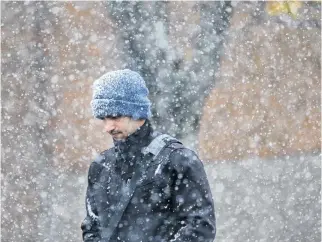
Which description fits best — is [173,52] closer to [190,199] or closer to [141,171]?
[141,171]

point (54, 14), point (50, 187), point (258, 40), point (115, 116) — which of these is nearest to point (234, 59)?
point (258, 40)

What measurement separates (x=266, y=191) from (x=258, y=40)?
126cm

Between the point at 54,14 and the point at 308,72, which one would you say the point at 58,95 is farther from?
the point at 308,72

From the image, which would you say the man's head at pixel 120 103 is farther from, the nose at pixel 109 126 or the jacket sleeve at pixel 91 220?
the jacket sleeve at pixel 91 220

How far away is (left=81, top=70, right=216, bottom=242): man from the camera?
2.55 metres

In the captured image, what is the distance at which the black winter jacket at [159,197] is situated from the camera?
2.55 m

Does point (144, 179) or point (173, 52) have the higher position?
point (144, 179)

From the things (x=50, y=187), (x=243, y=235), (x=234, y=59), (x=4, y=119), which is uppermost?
(x=234, y=59)

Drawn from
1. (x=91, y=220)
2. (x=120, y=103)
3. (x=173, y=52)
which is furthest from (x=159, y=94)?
(x=120, y=103)

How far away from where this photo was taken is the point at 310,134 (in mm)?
4965

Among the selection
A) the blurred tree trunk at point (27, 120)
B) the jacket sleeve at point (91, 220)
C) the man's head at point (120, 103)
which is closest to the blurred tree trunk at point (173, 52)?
the blurred tree trunk at point (27, 120)

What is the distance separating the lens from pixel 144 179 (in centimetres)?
263

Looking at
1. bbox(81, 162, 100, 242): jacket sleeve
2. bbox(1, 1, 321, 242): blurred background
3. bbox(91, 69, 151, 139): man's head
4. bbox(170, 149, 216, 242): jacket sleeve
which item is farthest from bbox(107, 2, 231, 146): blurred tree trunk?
bbox(170, 149, 216, 242): jacket sleeve

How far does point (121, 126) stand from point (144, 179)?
270 mm
